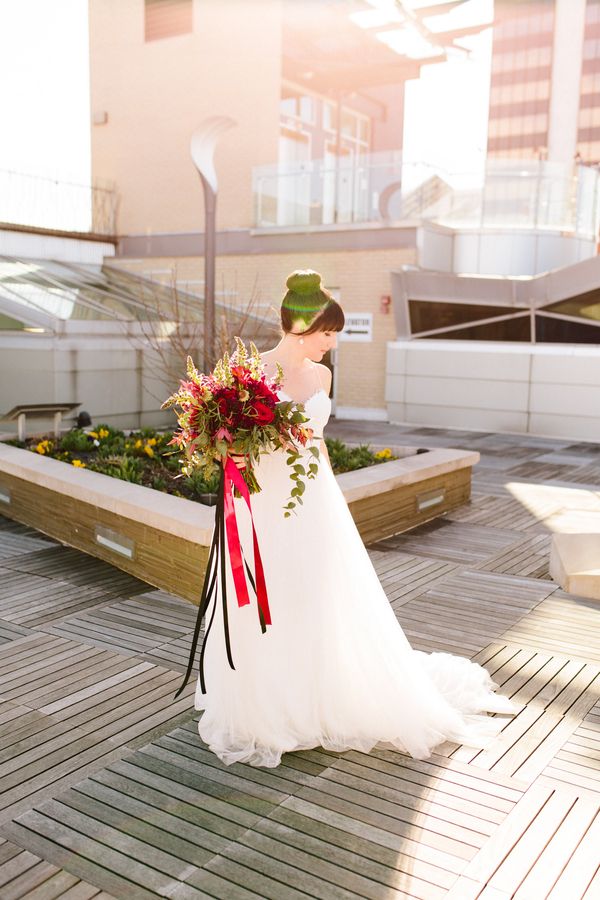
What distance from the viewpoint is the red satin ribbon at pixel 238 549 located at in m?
3.59

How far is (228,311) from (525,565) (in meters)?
11.3

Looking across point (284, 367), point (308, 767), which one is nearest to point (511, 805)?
point (308, 767)

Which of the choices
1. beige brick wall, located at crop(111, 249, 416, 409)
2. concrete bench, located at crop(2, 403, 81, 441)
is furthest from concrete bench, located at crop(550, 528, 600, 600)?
beige brick wall, located at crop(111, 249, 416, 409)

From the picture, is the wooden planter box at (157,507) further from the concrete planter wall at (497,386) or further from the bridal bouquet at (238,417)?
the concrete planter wall at (497,386)

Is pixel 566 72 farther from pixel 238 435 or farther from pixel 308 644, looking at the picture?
pixel 308 644

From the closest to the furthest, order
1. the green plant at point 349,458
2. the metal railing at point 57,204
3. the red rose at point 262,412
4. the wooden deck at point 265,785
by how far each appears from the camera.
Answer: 1. the wooden deck at point 265,785
2. the red rose at point 262,412
3. the green plant at point 349,458
4. the metal railing at point 57,204

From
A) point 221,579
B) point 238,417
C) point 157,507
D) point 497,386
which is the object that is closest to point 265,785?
point 221,579

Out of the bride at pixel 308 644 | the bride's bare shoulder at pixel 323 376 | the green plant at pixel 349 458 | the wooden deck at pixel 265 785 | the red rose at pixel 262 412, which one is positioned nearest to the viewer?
the wooden deck at pixel 265 785

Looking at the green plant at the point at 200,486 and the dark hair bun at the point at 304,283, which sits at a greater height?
the dark hair bun at the point at 304,283

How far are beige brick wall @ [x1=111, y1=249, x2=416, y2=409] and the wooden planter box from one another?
8.09 metres

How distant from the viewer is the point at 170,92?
22.4m

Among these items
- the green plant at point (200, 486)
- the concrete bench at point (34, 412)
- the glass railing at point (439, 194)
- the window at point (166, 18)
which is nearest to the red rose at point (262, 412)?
the green plant at point (200, 486)

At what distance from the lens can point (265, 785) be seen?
3455 millimetres

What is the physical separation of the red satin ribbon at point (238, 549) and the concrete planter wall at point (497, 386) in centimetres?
1234
